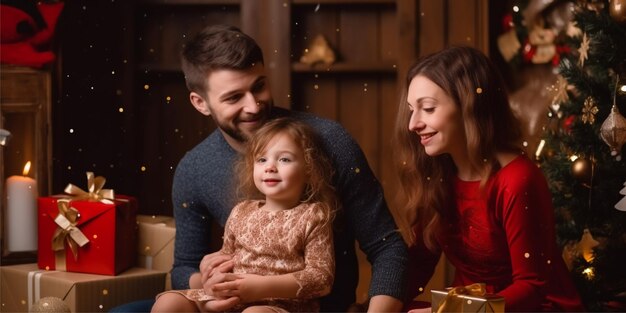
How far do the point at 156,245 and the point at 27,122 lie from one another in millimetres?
338

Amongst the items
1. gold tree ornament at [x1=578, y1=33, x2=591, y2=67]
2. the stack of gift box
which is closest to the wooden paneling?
the stack of gift box

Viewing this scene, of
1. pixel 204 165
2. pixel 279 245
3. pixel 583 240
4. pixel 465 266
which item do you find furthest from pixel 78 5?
pixel 583 240

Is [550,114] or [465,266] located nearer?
[465,266]

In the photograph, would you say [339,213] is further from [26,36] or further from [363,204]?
[26,36]

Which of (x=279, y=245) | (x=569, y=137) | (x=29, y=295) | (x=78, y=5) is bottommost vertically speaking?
(x=29, y=295)

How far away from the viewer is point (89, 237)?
173cm

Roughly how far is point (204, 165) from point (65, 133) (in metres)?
0.43

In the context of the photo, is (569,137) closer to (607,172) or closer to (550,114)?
(607,172)

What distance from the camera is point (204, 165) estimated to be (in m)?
1.59

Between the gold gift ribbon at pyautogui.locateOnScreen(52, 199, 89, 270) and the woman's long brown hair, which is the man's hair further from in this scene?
the gold gift ribbon at pyautogui.locateOnScreen(52, 199, 89, 270)

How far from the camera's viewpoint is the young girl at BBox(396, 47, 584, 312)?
1.46 metres

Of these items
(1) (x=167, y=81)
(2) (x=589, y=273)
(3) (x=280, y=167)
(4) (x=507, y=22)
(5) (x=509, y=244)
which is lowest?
(2) (x=589, y=273)

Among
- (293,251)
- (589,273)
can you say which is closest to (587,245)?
(589,273)

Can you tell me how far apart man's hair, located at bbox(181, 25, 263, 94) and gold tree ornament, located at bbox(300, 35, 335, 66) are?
1.07 ft
